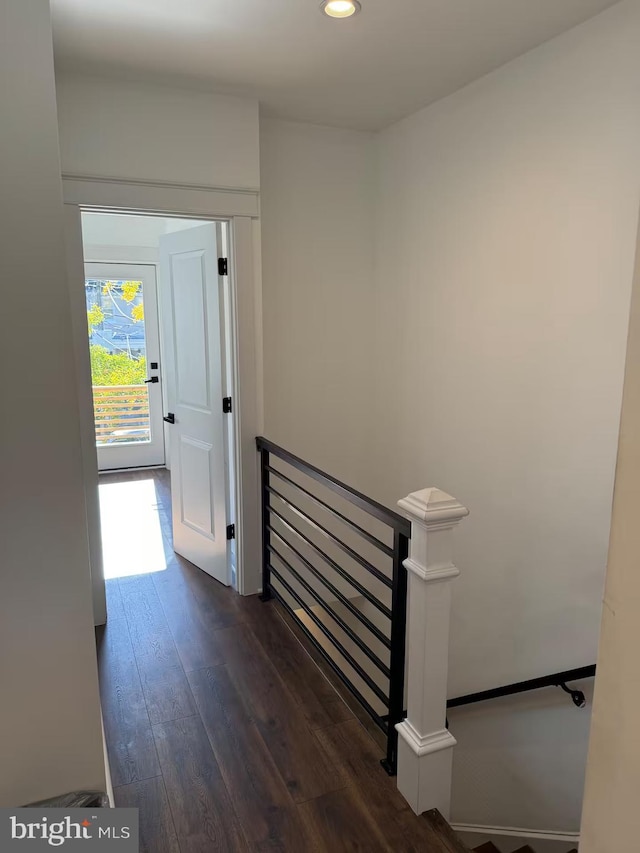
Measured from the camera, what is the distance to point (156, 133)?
274 cm

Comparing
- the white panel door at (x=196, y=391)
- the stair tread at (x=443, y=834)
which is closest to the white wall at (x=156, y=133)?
the white panel door at (x=196, y=391)

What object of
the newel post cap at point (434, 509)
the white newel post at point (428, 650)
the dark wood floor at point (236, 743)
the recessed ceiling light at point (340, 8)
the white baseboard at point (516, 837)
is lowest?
the white baseboard at point (516, 837)

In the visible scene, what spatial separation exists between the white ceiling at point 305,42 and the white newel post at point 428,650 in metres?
1.75

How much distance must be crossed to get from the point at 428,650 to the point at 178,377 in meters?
2.38

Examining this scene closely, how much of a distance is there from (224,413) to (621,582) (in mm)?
2852

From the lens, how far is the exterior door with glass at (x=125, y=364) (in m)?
5.80

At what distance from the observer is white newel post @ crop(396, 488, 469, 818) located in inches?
68.6

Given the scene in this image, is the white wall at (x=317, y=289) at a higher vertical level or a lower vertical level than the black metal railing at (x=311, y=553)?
higher

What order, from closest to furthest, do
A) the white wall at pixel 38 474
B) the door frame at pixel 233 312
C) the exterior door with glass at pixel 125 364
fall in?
the white wall at pixel 38 474, the door frame at pixel 233 312, the exterior door with glass at pixel 125 364

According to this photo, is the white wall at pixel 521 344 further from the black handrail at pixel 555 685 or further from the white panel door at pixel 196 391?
the white panel door at pixel 196 391

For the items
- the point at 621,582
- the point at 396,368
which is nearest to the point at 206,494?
the point at 396,368

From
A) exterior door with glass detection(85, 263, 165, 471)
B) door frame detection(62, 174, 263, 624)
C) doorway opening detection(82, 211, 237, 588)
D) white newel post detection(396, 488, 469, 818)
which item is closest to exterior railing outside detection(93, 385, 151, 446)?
exterior door with glass detection(85, 263, 165, 471)

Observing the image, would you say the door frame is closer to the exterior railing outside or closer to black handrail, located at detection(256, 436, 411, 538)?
black handrail, located at detection(256, 436, 411, 538)

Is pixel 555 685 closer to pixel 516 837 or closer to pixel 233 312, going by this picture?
pixel 516 837
